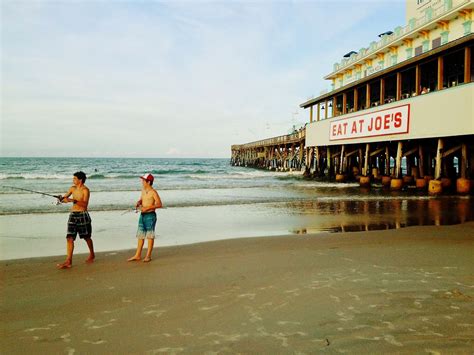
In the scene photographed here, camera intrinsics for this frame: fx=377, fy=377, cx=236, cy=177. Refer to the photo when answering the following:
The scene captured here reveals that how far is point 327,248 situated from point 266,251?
3.73 feet

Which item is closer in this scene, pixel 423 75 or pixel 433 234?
pixel 433 234

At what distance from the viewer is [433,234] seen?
809 cm

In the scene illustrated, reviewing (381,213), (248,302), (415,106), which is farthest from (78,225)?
(415,106)

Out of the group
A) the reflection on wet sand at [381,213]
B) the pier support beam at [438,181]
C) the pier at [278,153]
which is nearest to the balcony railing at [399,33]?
the pier at [278,153]

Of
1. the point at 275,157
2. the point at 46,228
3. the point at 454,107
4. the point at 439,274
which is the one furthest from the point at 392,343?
the point at 275,157

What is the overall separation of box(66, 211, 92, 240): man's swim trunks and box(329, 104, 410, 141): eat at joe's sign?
16405 millimetres

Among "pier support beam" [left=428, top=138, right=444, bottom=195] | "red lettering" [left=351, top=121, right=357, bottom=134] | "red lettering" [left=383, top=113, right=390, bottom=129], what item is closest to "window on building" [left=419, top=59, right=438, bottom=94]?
"red lettering" [left=383, top=113, right=390, bottom=129]

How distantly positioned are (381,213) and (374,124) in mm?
10002

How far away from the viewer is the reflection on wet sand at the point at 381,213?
982cm

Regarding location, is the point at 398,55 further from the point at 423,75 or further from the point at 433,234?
the point at 433,234

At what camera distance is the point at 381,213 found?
1218 cm

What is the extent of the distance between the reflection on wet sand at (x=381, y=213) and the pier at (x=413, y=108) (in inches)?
127

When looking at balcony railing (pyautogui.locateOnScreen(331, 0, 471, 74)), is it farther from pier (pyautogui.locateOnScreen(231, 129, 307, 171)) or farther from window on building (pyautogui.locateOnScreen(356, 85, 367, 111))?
pier (pyautogui.locateOnScreen(231, 129, 307, 171))

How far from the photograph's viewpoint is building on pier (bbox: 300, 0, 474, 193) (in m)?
16.0
